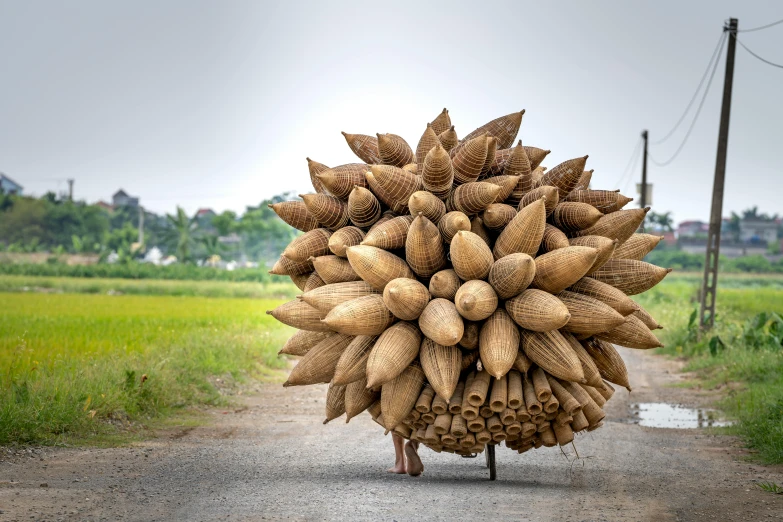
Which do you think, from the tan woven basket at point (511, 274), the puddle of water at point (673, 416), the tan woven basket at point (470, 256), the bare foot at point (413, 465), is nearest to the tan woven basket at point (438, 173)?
the tan woven basket at point (470, 256)

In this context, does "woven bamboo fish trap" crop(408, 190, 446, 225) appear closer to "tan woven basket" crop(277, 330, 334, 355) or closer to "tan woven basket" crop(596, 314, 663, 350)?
"tan woven basket" crop(277, 330, 334, 355)

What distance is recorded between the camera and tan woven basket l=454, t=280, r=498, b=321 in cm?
550

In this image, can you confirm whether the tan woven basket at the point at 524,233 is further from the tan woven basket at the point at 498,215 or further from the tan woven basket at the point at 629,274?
the tan woven basket at the point at 629,274

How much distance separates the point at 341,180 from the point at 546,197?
1538mm

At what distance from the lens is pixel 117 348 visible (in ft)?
41.2

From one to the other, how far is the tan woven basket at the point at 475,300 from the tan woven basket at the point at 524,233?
12.6 inches

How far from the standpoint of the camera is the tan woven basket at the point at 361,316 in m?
5.67

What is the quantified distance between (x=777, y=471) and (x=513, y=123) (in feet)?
13.4

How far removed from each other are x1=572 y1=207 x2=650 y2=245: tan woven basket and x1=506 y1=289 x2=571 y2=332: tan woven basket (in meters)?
0.83

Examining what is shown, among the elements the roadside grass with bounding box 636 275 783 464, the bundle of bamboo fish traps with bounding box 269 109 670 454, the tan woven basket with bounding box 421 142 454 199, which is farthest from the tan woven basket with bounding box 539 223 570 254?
the roadside grass with bounding box 636 275 783 464

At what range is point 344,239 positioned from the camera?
20.2ft

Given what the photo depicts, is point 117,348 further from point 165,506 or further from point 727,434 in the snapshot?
point 727,434

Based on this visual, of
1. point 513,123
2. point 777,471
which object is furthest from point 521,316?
point 777,471

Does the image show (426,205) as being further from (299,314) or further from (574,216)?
(299,314)
